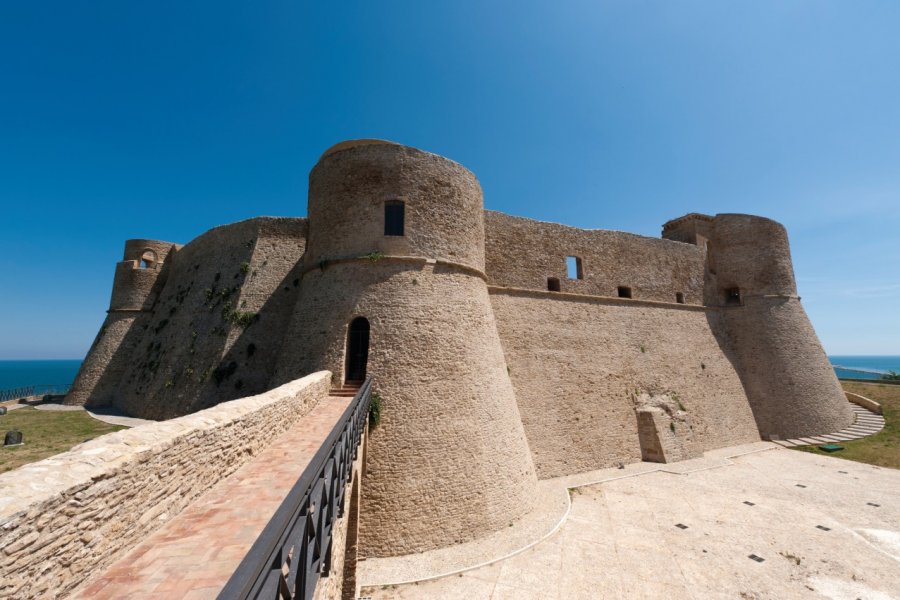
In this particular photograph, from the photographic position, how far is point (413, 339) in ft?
35.7

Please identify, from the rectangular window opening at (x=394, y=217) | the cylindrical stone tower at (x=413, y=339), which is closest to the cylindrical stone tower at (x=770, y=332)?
the cylindrical stone tower at (x=413, y=339)

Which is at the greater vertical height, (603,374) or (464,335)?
(464,335)

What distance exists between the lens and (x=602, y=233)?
747 inches

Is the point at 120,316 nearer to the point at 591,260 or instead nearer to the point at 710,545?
the point at 591,260

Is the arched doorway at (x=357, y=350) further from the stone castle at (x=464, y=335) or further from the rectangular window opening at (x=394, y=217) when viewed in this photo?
the rectangular window opening at (x=394, y=217)

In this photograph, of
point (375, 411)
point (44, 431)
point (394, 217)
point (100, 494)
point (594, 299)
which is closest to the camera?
point (100, 494)

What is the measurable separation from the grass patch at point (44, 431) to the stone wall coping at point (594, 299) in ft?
51.9

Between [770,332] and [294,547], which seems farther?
[770,332]

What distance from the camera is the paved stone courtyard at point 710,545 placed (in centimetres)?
834

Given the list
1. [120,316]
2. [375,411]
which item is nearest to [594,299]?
[375,411]

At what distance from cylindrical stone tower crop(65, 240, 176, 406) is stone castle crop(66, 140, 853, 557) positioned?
93 millimetres

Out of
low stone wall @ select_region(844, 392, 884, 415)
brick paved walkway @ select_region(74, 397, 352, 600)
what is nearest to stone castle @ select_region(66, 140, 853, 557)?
low stone wall @ select_region(844, 392, 884, 415)

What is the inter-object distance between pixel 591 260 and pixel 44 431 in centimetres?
2455

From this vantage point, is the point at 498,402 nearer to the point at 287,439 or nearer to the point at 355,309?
the point at 355,309
